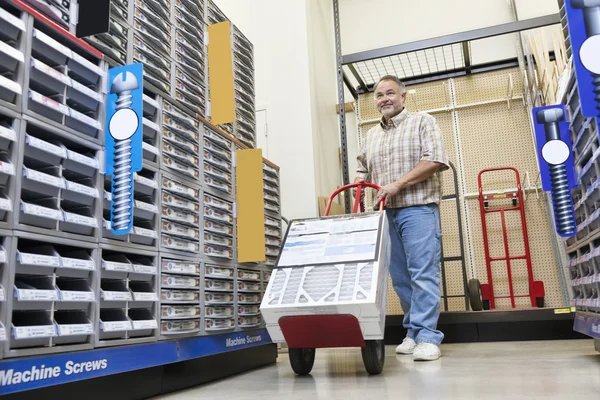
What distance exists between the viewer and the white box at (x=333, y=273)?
1.84 m

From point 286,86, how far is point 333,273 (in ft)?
8.70

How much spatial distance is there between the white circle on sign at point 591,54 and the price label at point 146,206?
1.43 m

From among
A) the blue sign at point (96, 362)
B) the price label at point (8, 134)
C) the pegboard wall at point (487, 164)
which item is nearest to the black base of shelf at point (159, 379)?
the blue sign at point (96, 362)

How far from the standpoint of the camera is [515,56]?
494 centimetres

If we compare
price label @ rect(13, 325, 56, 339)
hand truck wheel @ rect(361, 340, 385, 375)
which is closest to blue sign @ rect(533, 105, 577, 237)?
hand truck wheel @ rect(361, 340, 385, 375)

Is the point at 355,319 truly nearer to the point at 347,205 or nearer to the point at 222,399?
the point at 222,399

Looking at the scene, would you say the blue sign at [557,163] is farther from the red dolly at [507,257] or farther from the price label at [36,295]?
the red dolly at [507,257]

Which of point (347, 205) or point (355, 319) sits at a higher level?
point (347, 205)

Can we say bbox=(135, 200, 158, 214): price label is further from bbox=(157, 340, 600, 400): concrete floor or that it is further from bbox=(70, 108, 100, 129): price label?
bbox=(157, 340, 600, 400): concrete floor

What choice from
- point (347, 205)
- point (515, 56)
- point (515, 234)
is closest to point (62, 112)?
point (347, 205)

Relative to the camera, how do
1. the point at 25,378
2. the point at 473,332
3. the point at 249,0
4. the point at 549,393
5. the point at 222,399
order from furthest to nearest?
the point at 249,0 → the point at 473,332 → the point at 222,399 → the point at 549,393 → the point at 25,378

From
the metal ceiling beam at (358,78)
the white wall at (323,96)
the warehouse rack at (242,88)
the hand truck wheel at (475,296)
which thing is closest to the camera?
the warehouse rack at (242,88)

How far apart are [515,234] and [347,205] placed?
173cm

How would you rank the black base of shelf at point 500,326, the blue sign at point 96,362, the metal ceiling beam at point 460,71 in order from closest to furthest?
the blue sign at point 96,362
the black base of shelf at point 500,326
the metal ceiling beam at point 460,71
